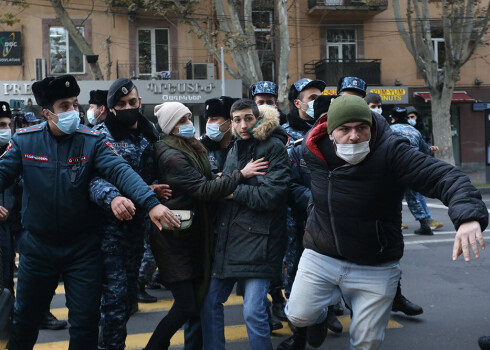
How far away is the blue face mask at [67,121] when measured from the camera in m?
3.80

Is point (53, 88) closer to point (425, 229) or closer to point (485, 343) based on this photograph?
point (485, 343)

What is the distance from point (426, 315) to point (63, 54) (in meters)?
21.7

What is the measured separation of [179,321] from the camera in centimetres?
394

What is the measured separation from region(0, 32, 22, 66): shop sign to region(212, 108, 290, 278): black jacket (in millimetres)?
21892

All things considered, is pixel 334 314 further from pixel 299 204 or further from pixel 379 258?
pixel 379 258

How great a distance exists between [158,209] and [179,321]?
844mm

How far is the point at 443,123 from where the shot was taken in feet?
70.0

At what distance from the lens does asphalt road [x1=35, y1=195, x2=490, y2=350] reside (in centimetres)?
495

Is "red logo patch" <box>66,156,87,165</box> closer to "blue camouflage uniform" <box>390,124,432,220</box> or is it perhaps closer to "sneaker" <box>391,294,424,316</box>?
"sneaker" <box>391,294,424,316</box>

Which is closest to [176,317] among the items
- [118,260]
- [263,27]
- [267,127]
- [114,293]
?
[114,293]

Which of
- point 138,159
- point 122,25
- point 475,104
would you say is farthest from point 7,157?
point 475,104

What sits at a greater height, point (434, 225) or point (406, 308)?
point (434, 225)

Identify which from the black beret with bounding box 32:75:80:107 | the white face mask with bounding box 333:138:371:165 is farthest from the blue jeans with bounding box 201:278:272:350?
the black beret with bounding box 32:75:80:107

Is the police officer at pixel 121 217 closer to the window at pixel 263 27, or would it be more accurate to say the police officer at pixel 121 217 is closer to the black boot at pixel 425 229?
the black boot at pixel 425 229
